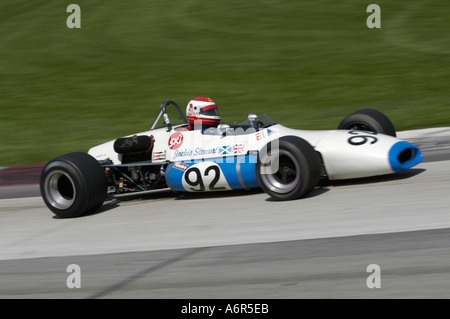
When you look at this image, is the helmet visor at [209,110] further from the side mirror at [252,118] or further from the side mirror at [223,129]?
the side mirror at [252,118]

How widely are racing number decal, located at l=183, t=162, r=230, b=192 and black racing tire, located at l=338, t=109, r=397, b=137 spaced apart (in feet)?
6.20

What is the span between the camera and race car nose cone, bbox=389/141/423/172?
6.14m

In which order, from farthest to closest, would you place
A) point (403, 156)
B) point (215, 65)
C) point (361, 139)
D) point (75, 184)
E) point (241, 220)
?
point (215, 65) → point (75, 184) → point (403, 156) → point (361, 139) → point (241, 220)

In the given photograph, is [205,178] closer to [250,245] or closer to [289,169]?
[289,169]

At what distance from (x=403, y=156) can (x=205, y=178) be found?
2219mm

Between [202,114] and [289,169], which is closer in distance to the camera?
[289,169]

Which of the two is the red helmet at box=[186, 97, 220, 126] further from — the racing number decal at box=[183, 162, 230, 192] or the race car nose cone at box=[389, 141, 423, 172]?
the race car nose cone at box=[389, 141, 423, 172]

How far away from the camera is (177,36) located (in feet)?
65.7

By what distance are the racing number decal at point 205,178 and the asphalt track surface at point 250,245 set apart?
0.21 m

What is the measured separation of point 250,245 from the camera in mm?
4973

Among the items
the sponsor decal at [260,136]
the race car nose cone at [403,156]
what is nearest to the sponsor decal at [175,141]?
the sponsor decal at [260,136]

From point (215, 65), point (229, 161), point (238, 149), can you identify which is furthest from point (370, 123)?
point (215, 65)

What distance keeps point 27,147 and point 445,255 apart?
383 inches

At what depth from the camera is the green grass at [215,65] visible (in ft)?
42.4
